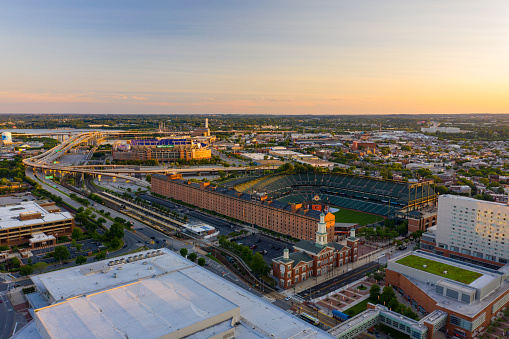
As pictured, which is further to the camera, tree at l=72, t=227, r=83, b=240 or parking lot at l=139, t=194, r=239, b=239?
parking lot at l=139, t=194, r=239, b=239

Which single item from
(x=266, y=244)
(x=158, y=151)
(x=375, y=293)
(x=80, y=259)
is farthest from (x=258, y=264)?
(x=158, y=151)

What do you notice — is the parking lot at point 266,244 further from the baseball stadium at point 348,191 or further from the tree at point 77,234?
the tree at point 77,234

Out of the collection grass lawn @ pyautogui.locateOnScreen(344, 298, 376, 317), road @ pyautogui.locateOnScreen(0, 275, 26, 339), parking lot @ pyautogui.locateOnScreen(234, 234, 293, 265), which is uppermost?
road @ pyautogui.locateOnScreen(0, 275, 26, 339)

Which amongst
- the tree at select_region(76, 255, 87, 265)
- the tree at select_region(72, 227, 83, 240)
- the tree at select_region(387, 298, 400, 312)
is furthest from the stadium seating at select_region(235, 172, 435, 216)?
the tree at select_region(76, 255, 87, 265)

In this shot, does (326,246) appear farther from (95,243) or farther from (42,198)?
(42,198)

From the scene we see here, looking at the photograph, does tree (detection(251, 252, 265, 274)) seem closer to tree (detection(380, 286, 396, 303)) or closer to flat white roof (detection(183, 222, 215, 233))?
tree (detection(380, 286, 396, 303))

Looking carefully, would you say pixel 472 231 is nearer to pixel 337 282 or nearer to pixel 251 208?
pixel 337 282

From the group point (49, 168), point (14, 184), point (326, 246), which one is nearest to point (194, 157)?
point (49, 168)

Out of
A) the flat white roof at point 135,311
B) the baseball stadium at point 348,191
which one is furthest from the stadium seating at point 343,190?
the flat white roof at point 135,311
